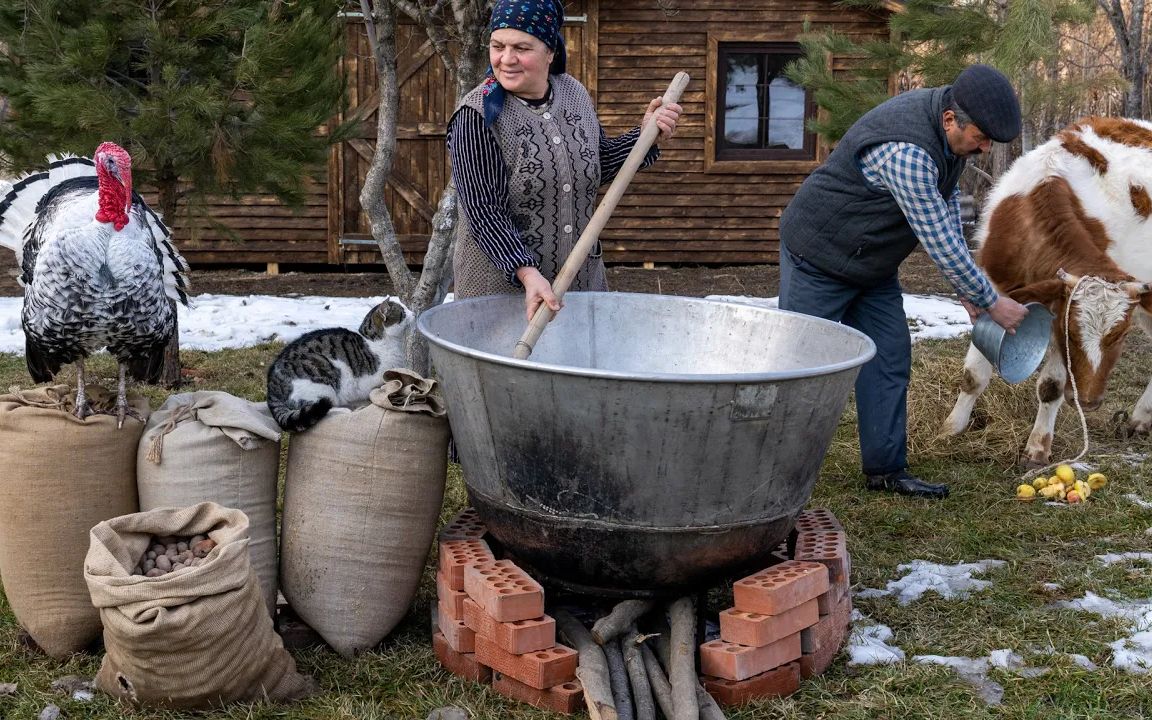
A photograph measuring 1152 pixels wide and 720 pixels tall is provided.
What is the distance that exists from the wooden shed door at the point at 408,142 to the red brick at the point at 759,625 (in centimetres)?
872

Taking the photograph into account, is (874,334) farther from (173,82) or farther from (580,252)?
(173,82)

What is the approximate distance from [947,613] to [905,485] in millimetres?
1289

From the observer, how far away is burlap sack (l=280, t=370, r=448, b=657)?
3.16m

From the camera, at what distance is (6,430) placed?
3.06 meters

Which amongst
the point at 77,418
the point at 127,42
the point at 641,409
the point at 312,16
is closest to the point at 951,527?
the point at 641,409

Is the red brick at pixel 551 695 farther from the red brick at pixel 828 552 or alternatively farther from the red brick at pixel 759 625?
the red brick at pixel 828 552

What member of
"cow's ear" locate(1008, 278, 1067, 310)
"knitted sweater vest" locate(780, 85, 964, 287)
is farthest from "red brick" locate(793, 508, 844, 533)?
"cow's ear" locate(1008, 278, 1067, 310)

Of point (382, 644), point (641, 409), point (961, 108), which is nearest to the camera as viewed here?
point (641, 409)

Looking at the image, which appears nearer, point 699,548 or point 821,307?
point 699,548

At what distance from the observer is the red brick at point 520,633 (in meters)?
2.86

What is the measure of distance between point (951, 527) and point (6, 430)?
3.49 m

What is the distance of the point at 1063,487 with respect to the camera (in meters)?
4.83

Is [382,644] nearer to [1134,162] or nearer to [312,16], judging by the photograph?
[312,16]

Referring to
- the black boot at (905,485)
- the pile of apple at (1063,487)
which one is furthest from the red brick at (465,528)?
the pile of apple at (1063,487)
